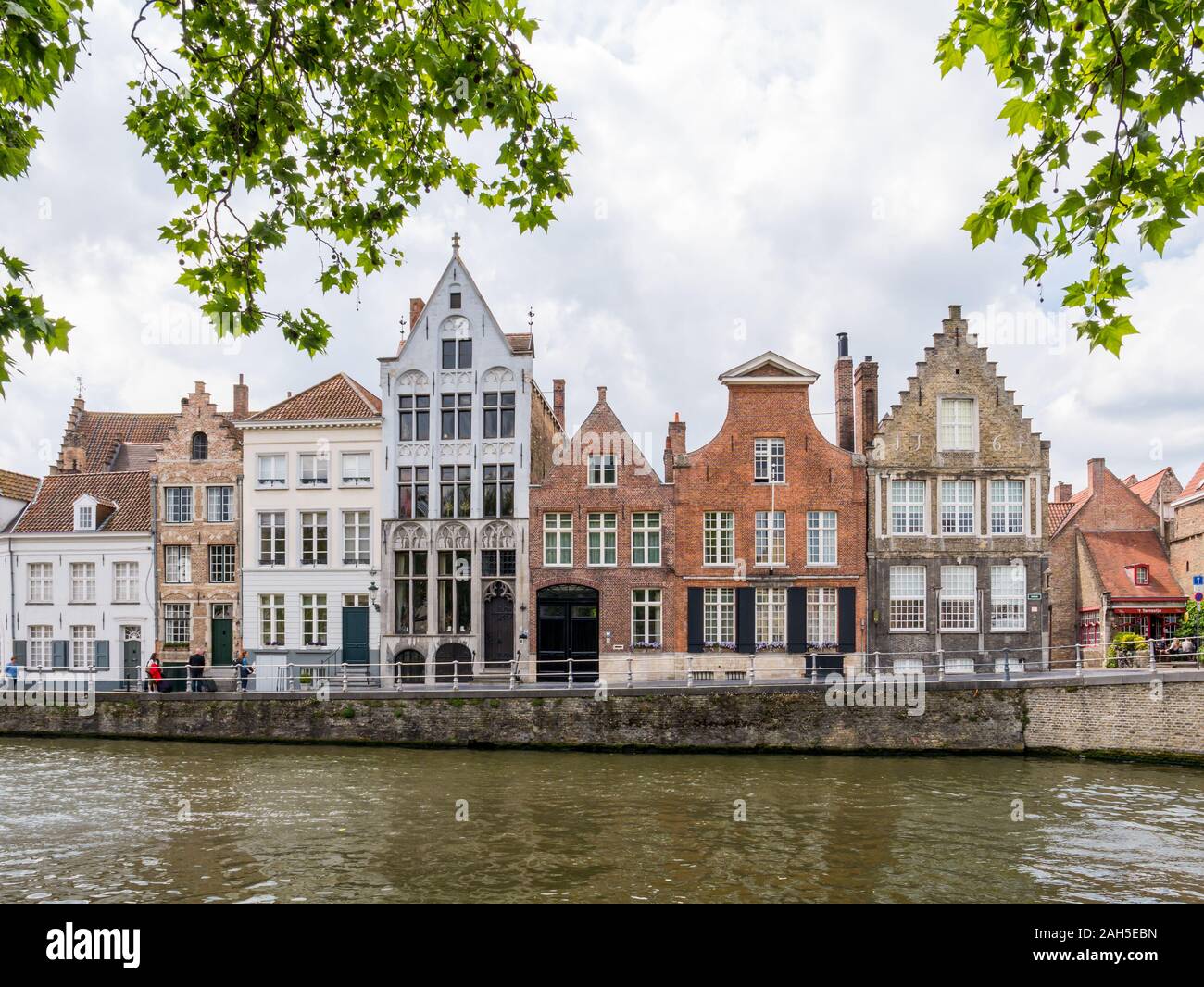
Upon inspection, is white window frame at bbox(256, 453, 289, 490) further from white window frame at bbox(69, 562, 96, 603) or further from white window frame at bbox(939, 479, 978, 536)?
white window frame at bbox(939, 479, 978, 536)

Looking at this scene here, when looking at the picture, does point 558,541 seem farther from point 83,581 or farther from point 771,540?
point 83,581

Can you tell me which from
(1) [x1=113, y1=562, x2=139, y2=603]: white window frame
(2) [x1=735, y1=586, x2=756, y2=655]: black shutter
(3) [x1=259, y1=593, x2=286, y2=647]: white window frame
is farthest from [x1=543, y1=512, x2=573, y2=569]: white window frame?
(1) [x1=113, y1=562, x2=139, y2=603]: white window frame

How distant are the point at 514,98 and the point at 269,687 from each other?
28280mm

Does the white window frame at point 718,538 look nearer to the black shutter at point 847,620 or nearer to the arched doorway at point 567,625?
the black shutter at point 847,620

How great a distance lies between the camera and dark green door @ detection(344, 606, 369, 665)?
1233 inches

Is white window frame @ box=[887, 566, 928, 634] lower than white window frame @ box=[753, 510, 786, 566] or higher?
lower

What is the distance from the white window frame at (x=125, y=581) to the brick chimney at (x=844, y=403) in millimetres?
25028

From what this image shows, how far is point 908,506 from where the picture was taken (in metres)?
29.6

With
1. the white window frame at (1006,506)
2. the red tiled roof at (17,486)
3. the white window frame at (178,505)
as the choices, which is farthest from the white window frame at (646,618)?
the red tiled roof at (17,486)

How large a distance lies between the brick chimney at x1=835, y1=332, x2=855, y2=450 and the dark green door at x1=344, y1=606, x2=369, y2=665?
17.2 m

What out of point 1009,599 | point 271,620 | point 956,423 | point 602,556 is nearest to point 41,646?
point 271,620

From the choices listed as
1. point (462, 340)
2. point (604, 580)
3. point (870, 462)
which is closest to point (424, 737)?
point (604, 580)

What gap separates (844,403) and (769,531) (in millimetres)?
5404

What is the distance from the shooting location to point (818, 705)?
74.8ft
